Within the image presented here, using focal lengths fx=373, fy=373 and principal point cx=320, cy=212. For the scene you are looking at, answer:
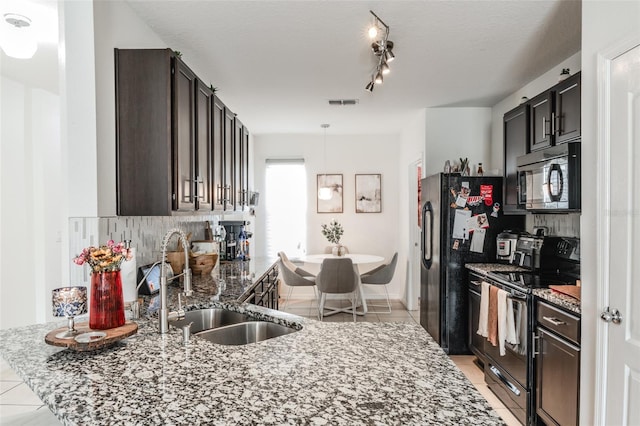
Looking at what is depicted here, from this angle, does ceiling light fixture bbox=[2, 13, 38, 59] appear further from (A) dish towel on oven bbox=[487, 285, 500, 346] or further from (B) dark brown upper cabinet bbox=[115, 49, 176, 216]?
(A) dish towel on oven bbox=[487, 285, 500, 346]

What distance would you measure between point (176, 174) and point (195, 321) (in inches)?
33.6

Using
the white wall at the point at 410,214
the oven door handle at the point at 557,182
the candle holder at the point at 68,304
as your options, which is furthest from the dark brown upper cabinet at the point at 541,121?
the candle holder at the point at 68,304

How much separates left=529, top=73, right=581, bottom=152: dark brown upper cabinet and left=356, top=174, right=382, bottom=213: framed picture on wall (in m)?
3.25

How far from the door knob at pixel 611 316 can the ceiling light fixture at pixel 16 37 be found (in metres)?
3.54

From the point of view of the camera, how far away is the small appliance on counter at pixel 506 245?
346 centimetres

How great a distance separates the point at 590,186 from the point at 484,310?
5.07 ft

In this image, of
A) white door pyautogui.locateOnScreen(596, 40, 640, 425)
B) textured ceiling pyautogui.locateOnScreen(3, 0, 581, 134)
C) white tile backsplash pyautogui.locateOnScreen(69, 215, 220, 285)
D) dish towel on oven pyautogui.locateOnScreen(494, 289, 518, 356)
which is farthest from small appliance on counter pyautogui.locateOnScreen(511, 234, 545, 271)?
white tile backsplash pyautogui.locateOnScreen(69, 215, 220, 285)

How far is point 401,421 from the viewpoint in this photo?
0.91 meters

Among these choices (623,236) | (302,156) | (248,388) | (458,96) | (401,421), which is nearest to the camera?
(401,421)

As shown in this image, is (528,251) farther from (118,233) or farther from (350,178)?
A: (350,178)

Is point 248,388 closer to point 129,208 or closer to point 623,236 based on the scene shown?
point 129,208

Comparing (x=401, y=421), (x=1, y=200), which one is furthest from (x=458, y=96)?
(x=1, y=200)

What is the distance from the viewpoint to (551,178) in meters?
2.57

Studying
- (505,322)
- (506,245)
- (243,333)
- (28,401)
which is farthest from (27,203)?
(506,245)
